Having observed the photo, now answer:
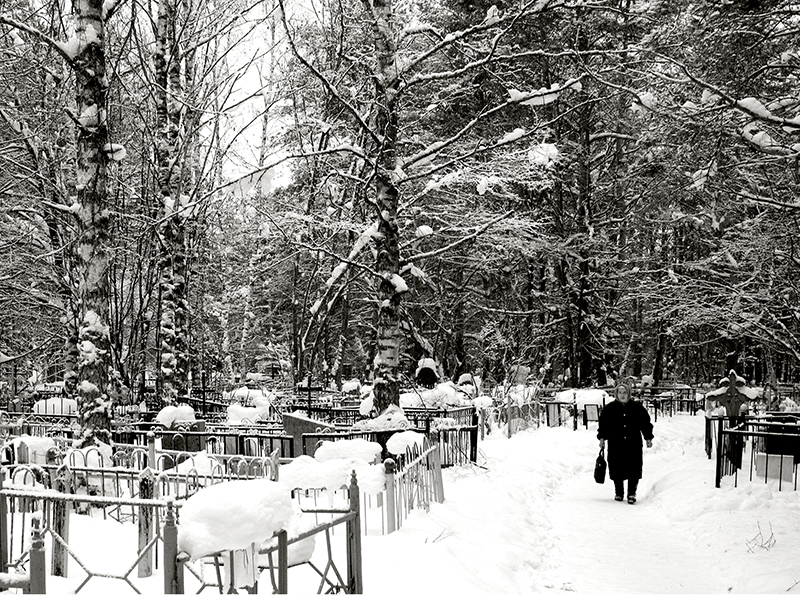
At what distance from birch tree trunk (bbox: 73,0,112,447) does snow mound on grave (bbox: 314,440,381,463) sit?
11.8 feet

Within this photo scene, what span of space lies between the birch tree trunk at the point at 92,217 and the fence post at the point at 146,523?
2.97 meters

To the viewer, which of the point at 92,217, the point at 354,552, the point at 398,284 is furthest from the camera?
the point at 398,284

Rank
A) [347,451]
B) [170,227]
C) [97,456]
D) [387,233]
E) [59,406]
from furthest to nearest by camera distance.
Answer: [59,406] < [170,227] < [387,233] < [97,456] < [347,451]

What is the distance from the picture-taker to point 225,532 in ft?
12.1

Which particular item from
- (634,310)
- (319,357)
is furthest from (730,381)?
(634,310)

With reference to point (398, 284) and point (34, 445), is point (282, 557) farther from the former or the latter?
point (398, 284)

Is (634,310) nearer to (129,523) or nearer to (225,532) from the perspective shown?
(129,523)

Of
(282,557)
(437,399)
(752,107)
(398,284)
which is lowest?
(437,399)

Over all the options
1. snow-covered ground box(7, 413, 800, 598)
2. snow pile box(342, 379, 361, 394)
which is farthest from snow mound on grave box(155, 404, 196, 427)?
snow pile box(342, 379, 361, 394)

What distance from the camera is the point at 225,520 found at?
146 inches

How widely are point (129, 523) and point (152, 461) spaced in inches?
36.0

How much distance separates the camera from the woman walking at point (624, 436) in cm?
1058

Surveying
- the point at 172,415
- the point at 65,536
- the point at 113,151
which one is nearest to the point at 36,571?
the point at 65,536

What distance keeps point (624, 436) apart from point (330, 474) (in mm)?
5591
